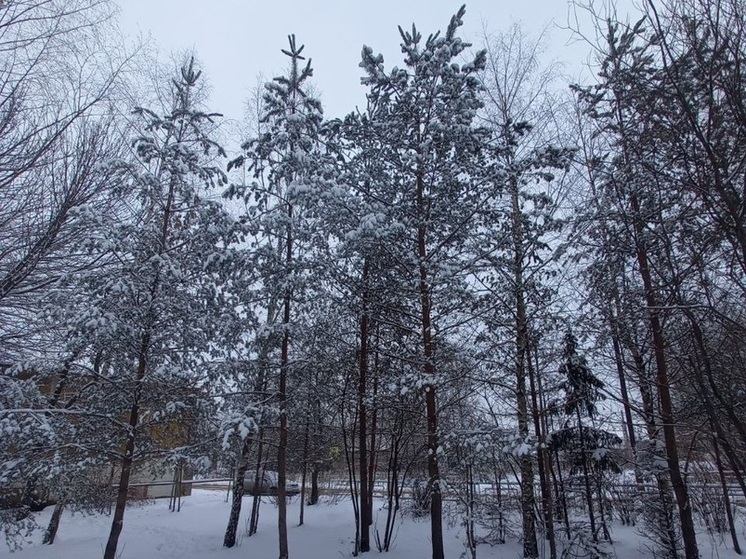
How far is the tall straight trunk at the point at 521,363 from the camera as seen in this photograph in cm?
804

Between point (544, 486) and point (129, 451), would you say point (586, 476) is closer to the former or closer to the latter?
point (544, 486)

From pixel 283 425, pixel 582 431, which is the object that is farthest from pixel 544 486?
pixel 283 425

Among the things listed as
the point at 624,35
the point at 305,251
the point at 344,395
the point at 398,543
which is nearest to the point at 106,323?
the point at 305,251

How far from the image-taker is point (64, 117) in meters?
4.66

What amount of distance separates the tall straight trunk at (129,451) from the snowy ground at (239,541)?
333cm

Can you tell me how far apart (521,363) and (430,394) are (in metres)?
1.89

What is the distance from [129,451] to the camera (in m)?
7.44

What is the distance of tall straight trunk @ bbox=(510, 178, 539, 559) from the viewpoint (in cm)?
804

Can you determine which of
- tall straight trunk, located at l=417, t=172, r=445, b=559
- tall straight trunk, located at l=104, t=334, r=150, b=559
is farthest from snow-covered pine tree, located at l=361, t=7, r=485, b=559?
tall straight trunk, located at l=104, t=334, r=150, b=559

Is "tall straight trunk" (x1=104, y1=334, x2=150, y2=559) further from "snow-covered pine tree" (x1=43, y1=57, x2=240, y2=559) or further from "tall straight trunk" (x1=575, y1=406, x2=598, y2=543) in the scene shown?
"tall straight trunk" (x1=575, y1=406, x2=598, y2=543)

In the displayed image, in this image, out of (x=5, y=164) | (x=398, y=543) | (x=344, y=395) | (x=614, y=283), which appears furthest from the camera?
(x=398, y=543)

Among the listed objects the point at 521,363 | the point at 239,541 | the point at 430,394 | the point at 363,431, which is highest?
the point at 521,363

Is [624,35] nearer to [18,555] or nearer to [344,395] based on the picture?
[344,395]

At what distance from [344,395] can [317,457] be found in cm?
777
